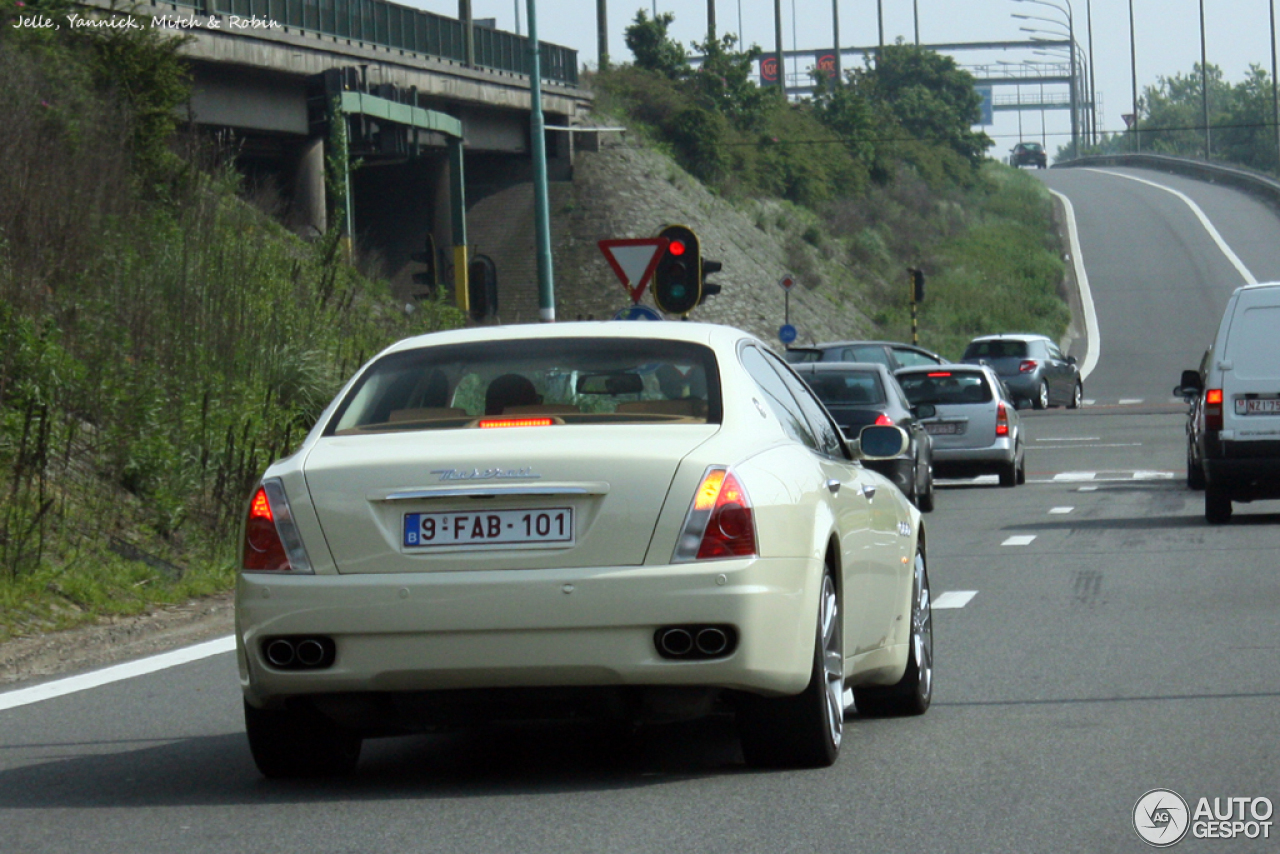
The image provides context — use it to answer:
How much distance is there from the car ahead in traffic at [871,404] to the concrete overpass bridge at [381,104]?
11.4 meters

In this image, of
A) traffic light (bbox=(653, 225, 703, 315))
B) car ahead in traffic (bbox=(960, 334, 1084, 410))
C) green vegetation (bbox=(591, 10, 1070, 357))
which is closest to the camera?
traffic light (bbox=(653, 225, 703, 315))

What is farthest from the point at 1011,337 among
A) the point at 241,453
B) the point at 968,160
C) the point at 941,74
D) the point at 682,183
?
the point at 941,74

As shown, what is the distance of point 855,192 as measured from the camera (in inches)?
3374

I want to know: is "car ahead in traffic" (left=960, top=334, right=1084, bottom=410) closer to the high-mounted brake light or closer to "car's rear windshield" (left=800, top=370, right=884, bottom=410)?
"car's rear windshield" (left=800, top=370, right=884, bottom=410)

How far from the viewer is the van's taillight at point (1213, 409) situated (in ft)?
59.2

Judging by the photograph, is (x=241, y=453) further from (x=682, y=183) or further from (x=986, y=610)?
(x=682, y=183)

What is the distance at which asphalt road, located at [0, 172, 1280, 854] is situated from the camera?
5996 millimetres

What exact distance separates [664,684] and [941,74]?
361 ft

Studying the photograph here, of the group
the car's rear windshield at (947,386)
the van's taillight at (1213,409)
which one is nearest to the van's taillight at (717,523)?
the van's taillight at (1213,409)

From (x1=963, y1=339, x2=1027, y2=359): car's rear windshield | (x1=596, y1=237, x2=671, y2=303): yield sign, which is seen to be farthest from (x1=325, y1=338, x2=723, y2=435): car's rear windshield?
(x1=963, y1=339, x2=1027, y2=359): car's rear windshield

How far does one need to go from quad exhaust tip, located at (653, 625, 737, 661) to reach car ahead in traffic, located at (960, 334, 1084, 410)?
3842cm

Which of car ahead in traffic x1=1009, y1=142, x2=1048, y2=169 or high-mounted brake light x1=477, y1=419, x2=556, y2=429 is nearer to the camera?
high-mounted brake light x1=477, y1=419, x2=556, y2=429

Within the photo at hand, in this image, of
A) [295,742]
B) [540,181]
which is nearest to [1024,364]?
[540,181]

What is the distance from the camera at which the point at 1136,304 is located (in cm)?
7669
